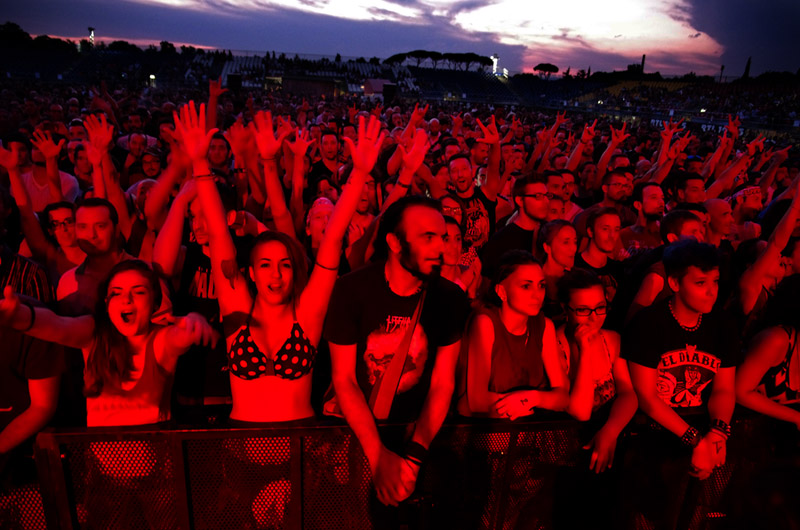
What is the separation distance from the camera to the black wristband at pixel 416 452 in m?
1.86

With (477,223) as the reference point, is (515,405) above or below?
below

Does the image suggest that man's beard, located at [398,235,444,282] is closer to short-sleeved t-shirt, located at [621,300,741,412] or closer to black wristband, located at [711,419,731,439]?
short-sleeved t-shirt, located at [621,300,741,412]

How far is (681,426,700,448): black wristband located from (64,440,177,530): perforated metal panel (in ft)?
6.98

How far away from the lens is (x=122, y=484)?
1.80m

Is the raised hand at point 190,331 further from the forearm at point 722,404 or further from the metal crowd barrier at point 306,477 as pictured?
the forearm at point 722,404

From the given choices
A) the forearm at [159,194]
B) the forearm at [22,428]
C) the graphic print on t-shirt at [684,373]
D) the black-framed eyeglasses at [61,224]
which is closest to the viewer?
the forearm at [22,428]

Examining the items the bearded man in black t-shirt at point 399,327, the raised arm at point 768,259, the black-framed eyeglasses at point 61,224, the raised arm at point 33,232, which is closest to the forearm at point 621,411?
the bearded man in black t-shirt at point 399,327

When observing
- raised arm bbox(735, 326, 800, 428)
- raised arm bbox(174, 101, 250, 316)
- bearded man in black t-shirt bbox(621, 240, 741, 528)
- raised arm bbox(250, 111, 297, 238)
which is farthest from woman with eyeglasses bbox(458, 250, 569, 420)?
raised arm bbox(250, 111, 297, 238)

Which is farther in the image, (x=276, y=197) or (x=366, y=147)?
(x=276, y=197)

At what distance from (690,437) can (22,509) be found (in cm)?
275

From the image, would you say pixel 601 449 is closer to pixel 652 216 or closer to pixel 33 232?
pixel 652 216

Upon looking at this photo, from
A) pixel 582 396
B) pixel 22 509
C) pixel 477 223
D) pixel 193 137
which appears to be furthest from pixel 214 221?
pixel 477 223

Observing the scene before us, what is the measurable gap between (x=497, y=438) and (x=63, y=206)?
3022mm

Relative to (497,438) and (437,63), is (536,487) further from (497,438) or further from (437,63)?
(437,63)
